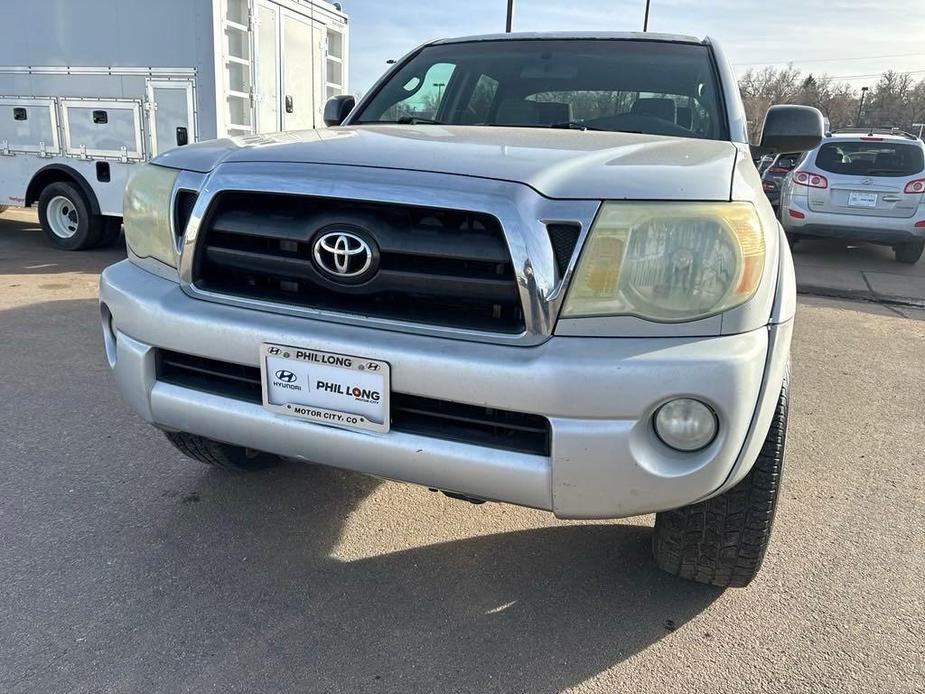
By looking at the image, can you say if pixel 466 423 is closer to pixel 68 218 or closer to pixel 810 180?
pixel 68 218

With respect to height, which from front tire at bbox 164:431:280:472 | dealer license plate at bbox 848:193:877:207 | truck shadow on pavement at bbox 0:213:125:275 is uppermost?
dealer license plate at bbox 848:193:877:207

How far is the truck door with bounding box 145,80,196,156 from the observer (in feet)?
24.2

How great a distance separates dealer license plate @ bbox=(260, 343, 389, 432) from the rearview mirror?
2.31 metres

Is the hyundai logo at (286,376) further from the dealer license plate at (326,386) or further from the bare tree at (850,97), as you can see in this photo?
the bare tree at (850,97)

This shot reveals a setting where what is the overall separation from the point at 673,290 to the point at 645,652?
1.08 m

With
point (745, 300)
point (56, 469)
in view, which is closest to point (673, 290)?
point (745, 300)

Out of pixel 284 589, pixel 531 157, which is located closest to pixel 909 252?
pixel 531 157

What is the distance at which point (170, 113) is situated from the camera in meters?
7.45

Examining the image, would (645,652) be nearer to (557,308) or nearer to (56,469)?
(557,308)

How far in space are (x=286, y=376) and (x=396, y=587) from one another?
873 millimetres

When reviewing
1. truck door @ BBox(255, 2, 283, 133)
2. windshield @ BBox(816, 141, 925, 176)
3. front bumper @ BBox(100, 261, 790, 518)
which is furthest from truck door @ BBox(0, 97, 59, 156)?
windshield @ BBox(816, 141, 925, 176)

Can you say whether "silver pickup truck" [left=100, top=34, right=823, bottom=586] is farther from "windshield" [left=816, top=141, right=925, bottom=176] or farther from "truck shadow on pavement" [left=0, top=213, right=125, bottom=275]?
"windshield" [left=816, top=141, right=925, bottom=176]

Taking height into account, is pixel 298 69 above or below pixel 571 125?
above

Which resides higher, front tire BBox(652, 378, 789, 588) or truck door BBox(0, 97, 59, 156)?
truck door BBox(0, 97, 59, 156)
